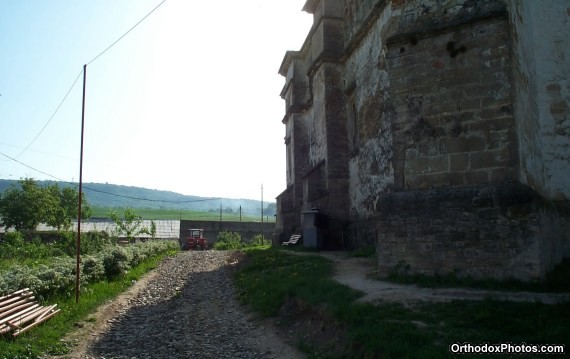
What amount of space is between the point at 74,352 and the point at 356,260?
731cm

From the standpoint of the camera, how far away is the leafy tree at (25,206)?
1668 inches

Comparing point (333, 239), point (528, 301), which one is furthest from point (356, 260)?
point (528, 301)

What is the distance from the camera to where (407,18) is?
8766 mm

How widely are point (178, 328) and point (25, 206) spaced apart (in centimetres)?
4156

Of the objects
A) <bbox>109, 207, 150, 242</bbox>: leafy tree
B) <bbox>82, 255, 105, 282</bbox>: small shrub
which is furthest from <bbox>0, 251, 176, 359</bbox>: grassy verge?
<bbox>109, 207, 150, 242</bbox>: leafy tree

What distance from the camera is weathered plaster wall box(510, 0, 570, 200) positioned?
8.69 meters

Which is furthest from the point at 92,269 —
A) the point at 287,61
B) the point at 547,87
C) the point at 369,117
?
the point at 287,61

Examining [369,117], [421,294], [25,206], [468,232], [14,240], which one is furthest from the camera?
[25,206]

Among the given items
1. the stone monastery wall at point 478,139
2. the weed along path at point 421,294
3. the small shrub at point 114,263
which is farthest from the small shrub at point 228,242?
the stone monastery wall at point 478,139

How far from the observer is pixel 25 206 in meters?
42.5

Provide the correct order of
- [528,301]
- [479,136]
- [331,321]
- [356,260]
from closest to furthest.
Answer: [528,301] → [331,321] → [479,136] → [356,260]

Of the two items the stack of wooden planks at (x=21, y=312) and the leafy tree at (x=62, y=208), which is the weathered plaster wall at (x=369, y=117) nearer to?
the stack of wooden planks at (x=21, y=312)

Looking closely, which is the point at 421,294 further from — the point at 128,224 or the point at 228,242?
the point at 128,224

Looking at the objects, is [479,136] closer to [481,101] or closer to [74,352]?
[481,101]
